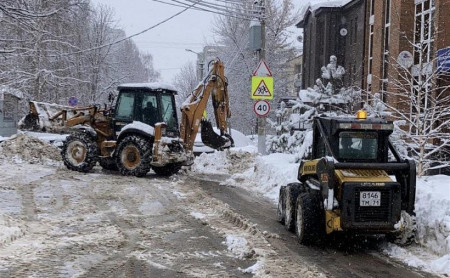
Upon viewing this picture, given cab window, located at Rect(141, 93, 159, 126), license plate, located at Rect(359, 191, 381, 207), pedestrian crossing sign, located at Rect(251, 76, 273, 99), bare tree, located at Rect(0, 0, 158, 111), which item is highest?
bare tree, located at Rect(0, 0, 158, 111)

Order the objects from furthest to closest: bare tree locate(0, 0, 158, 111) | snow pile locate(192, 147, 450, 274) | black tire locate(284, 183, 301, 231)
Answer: bare tree locate(0, 0, 158, 111), black tire locate(284, 183, 301, 231), snow pile locate(192, 147, 450, 274)

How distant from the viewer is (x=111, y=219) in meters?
9.36

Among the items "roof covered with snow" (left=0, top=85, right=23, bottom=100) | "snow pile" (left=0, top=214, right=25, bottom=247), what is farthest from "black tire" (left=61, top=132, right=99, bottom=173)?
"roof covered with snow" (left=0, top=85, right=23, bottom=100)

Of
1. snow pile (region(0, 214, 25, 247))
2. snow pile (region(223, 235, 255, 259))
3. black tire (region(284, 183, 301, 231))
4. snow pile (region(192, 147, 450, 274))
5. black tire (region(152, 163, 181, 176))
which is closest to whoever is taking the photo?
snow pile (region(192, 147, 450, 274))

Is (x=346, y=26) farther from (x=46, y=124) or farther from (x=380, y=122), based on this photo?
(x=380, y=122)

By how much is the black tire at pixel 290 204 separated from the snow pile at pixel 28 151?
38.6 ft

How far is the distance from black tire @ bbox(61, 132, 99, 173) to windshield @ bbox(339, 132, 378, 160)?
33.1ft

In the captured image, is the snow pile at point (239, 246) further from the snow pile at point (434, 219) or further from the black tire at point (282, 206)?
the snow pile at point (434, 219)

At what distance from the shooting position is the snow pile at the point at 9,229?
7.26 meters

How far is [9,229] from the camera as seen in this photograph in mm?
7762

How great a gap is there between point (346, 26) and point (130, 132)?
77.8 feet

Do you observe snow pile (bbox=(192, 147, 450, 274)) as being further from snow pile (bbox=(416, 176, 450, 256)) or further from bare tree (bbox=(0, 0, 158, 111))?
bare tree (bbox=(0, 0, 158, 111))

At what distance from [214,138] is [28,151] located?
6604 millimetres

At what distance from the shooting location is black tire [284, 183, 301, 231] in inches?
348
